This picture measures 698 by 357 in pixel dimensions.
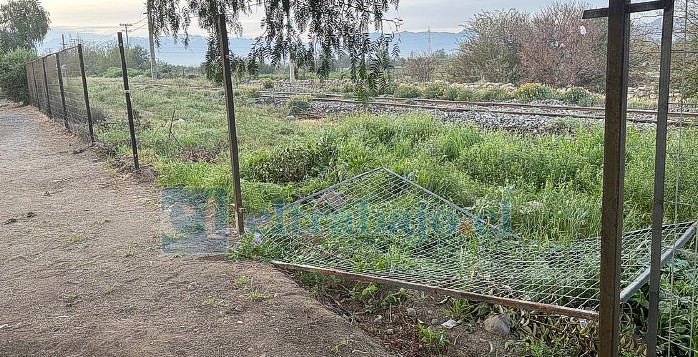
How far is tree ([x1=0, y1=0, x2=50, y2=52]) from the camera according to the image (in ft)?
132

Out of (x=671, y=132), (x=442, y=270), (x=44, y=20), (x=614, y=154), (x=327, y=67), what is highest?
(x=44, y=20)

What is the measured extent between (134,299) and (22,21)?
43.9 metres

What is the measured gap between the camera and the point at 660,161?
2367 mm

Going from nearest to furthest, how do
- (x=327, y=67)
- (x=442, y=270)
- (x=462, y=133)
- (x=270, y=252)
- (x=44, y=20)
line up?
(x=327, y=67), (x=442, y=270), (x=270, y=252), (x=462, y=133), (x=44, y=20)

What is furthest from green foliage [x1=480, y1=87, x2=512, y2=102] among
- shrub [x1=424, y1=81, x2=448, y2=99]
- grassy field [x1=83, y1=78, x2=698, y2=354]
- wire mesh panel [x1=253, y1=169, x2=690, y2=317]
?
wire mesh panel [x1=253, y1=169, x2=690, y2=317]

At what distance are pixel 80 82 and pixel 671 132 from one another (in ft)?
30.6

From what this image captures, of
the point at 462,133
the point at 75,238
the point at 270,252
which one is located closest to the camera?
the point at 270,252

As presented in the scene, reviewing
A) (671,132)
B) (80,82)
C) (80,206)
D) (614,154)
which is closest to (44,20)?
(80,82)

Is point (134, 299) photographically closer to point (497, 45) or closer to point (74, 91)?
point (74, 91)

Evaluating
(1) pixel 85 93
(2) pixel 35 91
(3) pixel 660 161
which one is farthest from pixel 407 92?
(3) pixel 660 161

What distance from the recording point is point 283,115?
1642 cm

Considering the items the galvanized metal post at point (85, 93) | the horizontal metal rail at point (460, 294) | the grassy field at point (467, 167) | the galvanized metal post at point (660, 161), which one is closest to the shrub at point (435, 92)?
the grassy field at point (467, 167)

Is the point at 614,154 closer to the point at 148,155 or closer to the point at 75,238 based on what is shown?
the point at 75,238

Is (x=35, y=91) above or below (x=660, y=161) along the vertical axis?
above
